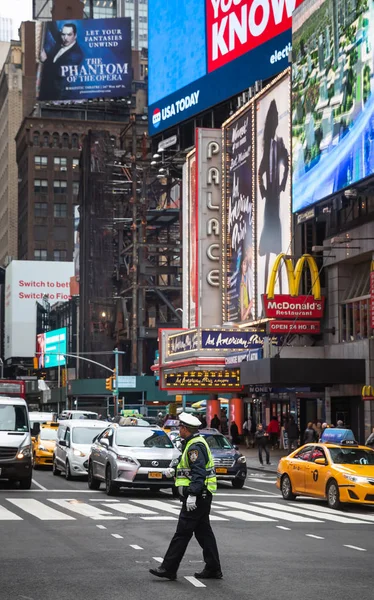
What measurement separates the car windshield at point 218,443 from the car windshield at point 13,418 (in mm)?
5197

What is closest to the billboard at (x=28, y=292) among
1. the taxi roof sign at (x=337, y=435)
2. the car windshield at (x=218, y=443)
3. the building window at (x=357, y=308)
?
the building window at (x=357, y=308)

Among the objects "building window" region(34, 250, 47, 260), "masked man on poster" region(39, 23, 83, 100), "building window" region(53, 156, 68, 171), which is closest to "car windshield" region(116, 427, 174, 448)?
"masked man on poster" region(39, 23, 83, 100)

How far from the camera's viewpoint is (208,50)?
70.4 metres

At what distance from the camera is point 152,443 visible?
86.3 ft

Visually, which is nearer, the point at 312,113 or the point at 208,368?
the point at 312,113

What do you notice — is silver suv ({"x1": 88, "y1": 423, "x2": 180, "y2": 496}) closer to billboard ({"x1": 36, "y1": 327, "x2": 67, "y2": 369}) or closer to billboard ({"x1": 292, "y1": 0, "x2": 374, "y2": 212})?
billboard ({"x1": 292, "y1": 0, "x2": 374, "y2": 212})

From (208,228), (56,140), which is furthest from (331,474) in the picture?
(56,140)

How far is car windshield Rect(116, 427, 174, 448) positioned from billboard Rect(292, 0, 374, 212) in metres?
14.5

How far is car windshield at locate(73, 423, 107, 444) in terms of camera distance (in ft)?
105

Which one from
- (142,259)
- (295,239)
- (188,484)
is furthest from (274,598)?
(142,259)

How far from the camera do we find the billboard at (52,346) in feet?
473

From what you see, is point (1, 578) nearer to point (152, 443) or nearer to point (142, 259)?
point (152, 443)

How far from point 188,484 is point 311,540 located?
4.93 metres

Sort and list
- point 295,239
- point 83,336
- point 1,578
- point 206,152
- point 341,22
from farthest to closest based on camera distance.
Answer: point 83,336 → point 206,152 → point 295,239 → point 341,22 → point 1,578
